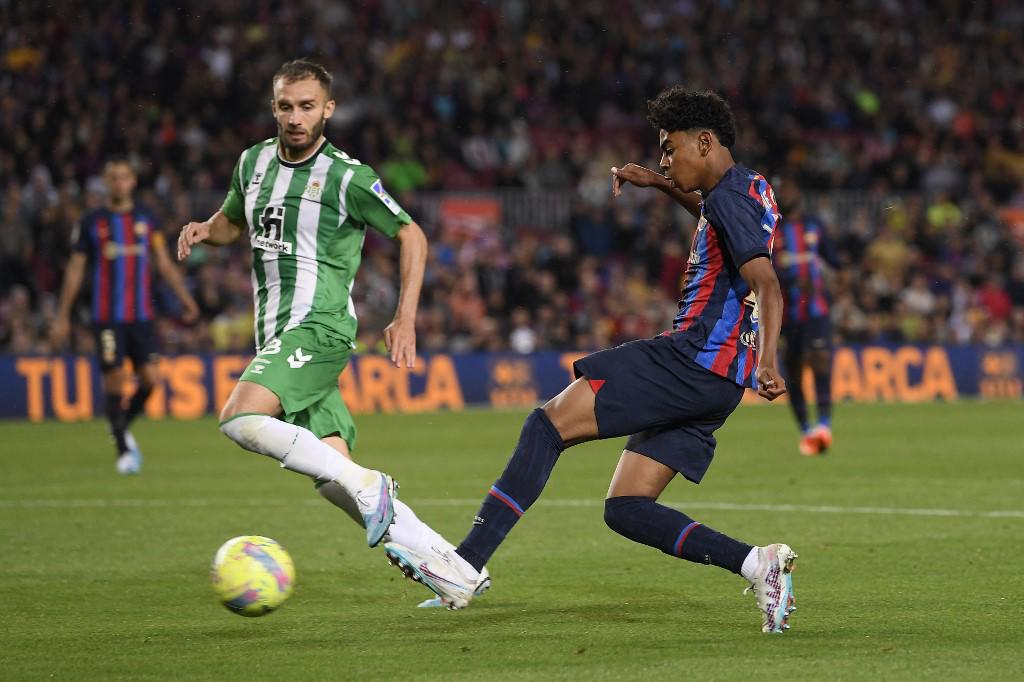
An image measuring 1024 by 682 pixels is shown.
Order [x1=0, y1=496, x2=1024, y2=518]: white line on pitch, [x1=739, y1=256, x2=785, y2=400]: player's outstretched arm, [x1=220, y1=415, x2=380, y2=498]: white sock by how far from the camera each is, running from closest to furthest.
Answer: [x1=739, y1=256, x2=785, y2=400]: player's outstretched arm → [x1=220, y1=415, x2=380, y2=498]: white sock → [x1=0, y1=496, x2=1024, y2=518]: white line on pitch

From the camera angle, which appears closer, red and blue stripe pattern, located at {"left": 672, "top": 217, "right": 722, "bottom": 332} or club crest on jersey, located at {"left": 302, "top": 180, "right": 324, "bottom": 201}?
red and blue stripe pattern, located at {"left": 672, "top": 217, "right": 722, "bottom": 332}

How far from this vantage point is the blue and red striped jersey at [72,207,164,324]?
504 inches

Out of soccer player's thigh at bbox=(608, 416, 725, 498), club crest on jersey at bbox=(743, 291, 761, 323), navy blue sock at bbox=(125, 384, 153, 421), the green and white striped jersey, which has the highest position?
the green and white striped jersey

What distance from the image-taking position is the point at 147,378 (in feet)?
42.4

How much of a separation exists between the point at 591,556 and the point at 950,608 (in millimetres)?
2175

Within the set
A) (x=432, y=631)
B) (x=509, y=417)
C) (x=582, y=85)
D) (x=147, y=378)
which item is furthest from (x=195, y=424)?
(x=432, y=631)

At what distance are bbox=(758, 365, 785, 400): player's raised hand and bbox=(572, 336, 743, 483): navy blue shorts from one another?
1.21 ft

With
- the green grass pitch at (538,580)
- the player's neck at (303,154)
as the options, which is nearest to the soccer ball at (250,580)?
the green grass pitch at (538,580)

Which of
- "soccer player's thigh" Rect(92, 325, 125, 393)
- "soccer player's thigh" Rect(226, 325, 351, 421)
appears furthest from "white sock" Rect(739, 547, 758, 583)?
"soccer player's thigh" Rect(92, 325, 125, 393)

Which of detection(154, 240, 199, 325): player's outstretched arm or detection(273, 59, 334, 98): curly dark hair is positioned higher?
detection(273, 59, 334, 98): curly dark hair

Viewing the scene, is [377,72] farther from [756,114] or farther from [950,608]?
[950,608]

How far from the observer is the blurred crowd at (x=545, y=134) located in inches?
842

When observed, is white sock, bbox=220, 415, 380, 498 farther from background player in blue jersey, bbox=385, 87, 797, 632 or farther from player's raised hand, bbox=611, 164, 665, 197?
player's raised hand, bbox=611, 164, 665, 197

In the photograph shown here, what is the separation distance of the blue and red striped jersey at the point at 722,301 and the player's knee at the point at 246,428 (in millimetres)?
1604
